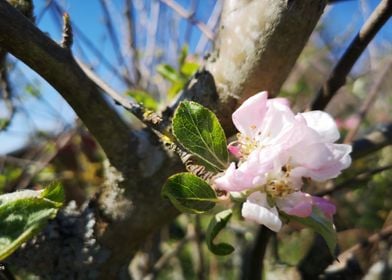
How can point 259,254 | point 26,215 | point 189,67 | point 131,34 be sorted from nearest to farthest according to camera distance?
point 26,215 < point 259,254 < point 189,67 < point 131,34

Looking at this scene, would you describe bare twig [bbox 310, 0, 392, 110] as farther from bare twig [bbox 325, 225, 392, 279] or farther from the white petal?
bare twig [bbox 325, 225, 392, 279]

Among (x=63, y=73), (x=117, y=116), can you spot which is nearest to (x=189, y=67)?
(x=117, y=116)

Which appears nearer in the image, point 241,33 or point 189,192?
point 189,192

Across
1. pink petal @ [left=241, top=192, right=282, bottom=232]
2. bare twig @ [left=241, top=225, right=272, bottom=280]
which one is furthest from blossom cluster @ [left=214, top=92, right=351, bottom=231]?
bare twig @ [left=241, top=225, right=272, bottom=280]

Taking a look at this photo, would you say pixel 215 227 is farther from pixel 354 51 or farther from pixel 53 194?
pixel 354 51

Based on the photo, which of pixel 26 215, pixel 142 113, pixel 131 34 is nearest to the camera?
pixel 26 215

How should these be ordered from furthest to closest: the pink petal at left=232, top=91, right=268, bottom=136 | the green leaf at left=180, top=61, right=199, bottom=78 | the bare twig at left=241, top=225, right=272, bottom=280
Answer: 1. the green leaf at left=180, top=61, right=199, bottom=78
2. the bare twig at left=241, top=225, right=272, bottom=280
3. the pink petal at left=232, top=91, right=268, bottom=136

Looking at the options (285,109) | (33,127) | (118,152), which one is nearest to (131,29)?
(33,127)
